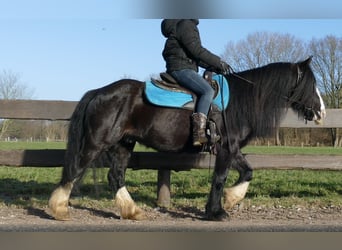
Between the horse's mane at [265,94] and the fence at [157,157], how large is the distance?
0.68m

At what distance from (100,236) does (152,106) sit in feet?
9.89

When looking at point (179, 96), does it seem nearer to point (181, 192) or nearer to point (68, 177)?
point (68, 177)

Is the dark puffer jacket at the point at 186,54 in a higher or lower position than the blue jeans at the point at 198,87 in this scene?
higher

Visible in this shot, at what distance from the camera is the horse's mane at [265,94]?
6133 mm

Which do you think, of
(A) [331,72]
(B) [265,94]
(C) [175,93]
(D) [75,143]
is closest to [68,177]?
(D) [75,143]

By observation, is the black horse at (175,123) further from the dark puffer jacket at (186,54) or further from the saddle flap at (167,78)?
the dark puffer jacket at (186,54)

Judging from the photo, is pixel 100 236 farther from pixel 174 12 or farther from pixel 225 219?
pixel 225 219

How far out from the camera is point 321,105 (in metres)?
6.38

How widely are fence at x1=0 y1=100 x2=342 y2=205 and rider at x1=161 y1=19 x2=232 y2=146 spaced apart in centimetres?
123

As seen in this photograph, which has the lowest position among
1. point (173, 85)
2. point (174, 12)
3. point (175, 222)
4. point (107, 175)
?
point (175, 222)

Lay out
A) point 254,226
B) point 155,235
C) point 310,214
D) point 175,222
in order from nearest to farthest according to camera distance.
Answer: point 155,235
point 254,226
point 175,222
point 310,214

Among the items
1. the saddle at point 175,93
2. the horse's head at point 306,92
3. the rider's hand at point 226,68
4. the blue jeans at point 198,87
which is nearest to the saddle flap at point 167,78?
the saddle at point 175,93

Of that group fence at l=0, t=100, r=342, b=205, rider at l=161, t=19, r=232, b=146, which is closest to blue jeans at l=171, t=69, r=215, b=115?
rider at l=161, t=19, r=232, b=146

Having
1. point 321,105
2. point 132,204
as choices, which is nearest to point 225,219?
point 132,204
